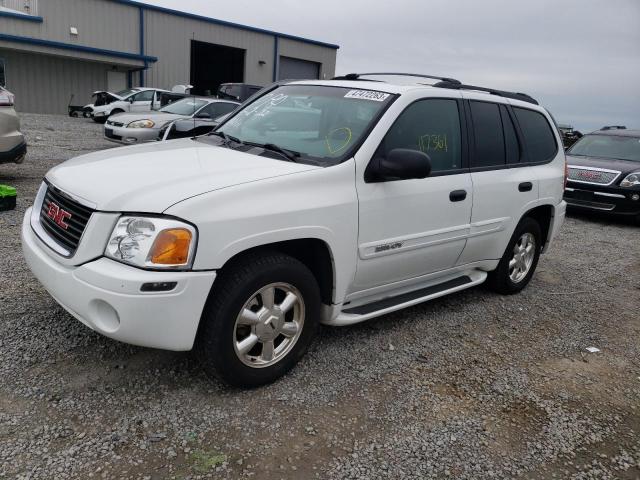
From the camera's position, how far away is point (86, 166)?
3.26 m

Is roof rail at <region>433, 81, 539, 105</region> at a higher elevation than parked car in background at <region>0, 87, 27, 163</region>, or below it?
higher

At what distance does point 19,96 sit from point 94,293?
27644 mm

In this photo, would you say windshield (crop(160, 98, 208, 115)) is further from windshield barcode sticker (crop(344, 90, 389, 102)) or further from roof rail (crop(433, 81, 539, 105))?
windshield barcode sticker (crop(344, 90, 389, 102))

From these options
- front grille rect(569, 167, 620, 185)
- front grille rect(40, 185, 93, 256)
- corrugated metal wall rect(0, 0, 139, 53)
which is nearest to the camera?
front grille rect(40, 185, 93, 256)

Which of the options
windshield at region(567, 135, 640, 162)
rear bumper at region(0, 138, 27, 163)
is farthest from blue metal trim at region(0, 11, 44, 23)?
windshield at region(567, 135, 640, 162)

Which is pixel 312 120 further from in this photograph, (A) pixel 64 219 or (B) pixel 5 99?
(B) pixel 5 99

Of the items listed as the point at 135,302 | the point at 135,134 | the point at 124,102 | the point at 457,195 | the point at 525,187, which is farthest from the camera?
the point at 124,102

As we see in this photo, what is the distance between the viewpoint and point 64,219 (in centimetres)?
294

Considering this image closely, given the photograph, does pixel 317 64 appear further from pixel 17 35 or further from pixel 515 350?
pixel 515 350

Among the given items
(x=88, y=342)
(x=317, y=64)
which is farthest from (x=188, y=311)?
(x=317, y=64)

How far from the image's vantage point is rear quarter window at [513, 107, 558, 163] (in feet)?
15.9

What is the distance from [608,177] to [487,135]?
20.5 ft

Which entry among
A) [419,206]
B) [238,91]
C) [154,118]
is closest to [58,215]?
[419,206]

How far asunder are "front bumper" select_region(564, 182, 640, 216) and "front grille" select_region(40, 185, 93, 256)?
889cm
